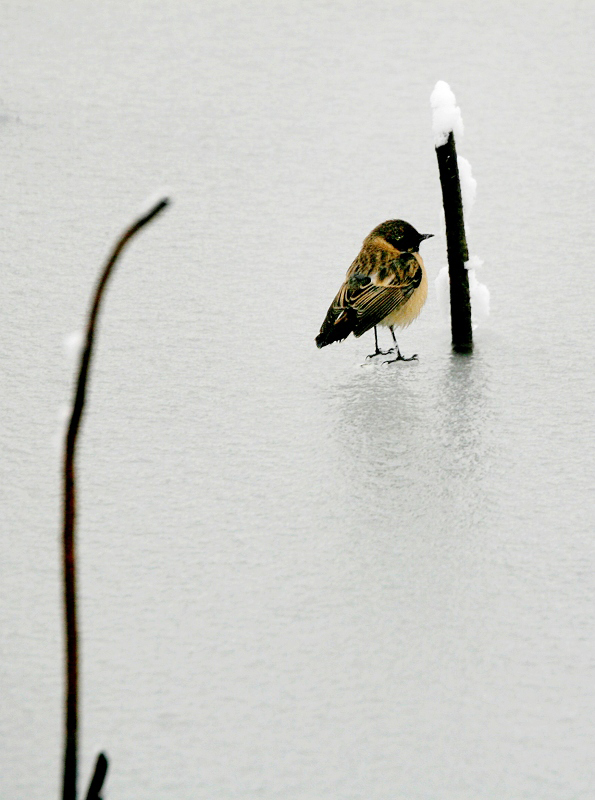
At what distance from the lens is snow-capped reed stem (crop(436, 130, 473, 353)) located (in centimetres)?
248

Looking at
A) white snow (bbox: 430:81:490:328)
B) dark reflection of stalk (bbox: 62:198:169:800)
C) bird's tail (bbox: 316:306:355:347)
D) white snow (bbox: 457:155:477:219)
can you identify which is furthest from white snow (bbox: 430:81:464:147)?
dark reflection of stalk (bbox: 62:198:169:800)

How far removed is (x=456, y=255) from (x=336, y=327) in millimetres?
303

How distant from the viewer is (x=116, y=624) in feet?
5.36

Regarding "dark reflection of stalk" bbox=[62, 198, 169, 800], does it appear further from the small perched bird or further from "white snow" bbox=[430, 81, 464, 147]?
"white snow" bbox=[430, 81, 464, 147]

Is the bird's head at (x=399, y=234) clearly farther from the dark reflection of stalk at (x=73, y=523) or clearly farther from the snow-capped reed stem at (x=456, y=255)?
the dark reflection of stalk at (x=73, y=523)

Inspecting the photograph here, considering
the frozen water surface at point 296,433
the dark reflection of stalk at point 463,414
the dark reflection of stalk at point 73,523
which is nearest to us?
the dark reflection of stalk at point 73,523

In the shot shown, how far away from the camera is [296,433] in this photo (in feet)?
7.26

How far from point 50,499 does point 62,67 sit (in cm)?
261

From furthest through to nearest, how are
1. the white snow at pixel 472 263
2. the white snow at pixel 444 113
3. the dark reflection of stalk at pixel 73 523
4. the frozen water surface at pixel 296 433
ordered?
1. the white snow at pixel 472 263
2. the white snow at pixel 444 113
3. the frozen water surface at pixel 296 433
4. the dark reflection of stalk at pixel 73 523

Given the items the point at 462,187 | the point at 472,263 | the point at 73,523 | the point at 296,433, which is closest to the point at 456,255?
the point at 472,263


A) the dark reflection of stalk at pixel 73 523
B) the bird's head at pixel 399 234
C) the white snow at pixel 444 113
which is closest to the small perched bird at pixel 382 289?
the bird's head at pixel 399 234

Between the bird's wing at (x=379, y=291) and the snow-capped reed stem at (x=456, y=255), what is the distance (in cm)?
8

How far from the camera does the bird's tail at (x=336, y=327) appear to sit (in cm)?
243

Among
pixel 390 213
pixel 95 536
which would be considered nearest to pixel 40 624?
pixel 95 536
